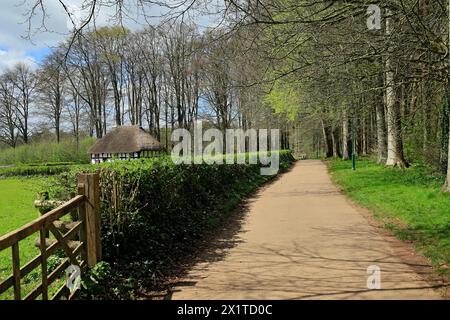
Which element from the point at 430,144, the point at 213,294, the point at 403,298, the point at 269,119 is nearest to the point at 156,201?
the point at 213,294

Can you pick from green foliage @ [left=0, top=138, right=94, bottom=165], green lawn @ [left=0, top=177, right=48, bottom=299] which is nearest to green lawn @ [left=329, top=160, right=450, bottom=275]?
green lawn @ [left=0, top=177, right=48, bottom=299]

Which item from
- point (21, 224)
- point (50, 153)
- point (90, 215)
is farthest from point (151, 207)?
point (50, 153)

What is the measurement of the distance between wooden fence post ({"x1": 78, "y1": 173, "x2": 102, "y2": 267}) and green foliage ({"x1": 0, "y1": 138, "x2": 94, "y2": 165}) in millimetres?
41384

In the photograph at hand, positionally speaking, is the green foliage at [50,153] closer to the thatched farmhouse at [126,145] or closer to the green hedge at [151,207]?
the thatched farmhouse at [126,145]

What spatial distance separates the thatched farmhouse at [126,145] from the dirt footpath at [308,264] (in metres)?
28.3

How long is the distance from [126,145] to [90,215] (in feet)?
108

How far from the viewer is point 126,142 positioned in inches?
1474

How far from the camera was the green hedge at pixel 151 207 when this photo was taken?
632 centimetres

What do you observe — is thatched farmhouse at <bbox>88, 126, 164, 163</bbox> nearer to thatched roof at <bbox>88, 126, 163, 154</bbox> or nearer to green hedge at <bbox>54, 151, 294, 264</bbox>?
thatched roof at <bbox>88, 126, 163, 154</bbox>

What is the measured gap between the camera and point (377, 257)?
6.23m

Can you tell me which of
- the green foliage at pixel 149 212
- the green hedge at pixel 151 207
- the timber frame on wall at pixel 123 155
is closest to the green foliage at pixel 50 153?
the timber frame on wall at pixel 123 155

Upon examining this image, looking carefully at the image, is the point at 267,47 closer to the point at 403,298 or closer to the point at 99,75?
the point at 403,298

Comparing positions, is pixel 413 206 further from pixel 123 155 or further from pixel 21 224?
pixel 123 155

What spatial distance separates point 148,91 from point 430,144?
3569 centimetres
